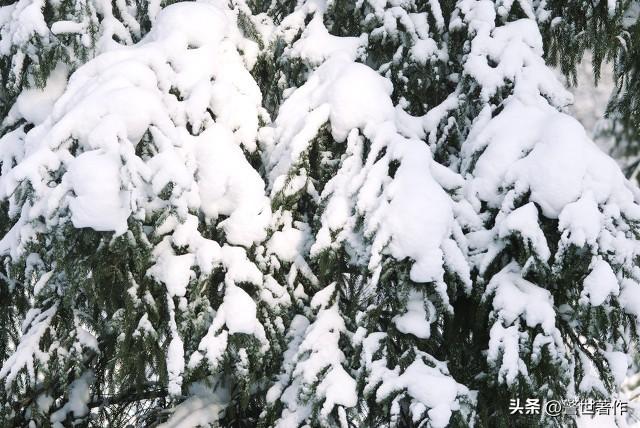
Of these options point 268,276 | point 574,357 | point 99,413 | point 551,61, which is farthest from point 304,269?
point 551,61

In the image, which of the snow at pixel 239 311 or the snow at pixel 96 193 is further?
the snow at pixel 239 311

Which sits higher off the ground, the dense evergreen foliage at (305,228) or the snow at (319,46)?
the snow at (319,46)

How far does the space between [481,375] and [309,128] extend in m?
1.39

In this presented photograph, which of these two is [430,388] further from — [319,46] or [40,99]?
[40,99]

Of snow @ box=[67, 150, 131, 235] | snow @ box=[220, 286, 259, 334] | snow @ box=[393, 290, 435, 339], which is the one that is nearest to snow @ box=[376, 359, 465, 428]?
snow @ box=[393, 290, 435, 339]

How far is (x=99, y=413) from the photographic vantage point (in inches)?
148

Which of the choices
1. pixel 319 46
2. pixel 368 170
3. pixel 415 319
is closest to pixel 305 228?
pixel 368 170

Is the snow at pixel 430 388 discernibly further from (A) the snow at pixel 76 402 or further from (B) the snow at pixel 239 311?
(A) the snow at pixel 76 402

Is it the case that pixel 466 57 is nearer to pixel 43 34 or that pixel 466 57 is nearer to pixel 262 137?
pixel 262 137

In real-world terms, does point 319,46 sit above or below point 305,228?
above

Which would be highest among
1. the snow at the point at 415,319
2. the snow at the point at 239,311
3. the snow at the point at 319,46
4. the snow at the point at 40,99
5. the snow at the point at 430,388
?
the snow at the point at 319,46

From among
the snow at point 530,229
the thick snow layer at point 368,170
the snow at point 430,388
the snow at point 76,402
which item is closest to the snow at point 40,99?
the thick snow layer at point 368,170

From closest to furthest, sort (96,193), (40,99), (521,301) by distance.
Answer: (96,193) < (521,301) < (40,99)

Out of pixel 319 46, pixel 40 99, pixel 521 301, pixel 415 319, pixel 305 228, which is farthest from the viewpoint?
pixel 319 46
